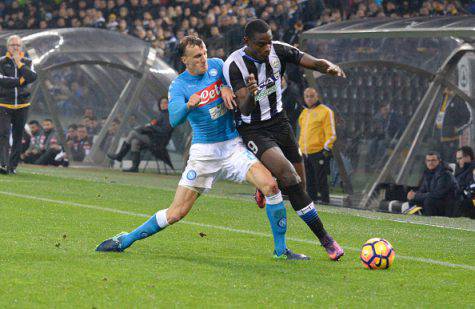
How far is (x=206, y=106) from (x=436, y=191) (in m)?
7.21

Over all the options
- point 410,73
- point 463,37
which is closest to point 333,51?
point 410,73

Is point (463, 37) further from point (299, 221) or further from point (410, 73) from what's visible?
point (299, 221)

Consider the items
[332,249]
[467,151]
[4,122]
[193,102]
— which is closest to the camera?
[193,102]

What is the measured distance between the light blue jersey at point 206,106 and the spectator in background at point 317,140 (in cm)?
780

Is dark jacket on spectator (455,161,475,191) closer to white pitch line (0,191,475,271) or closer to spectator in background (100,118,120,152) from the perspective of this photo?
white pitch line (0,191,475,271)

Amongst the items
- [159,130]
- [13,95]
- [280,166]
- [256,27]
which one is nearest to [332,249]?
[280,166]

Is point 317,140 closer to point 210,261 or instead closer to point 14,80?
point 14,80

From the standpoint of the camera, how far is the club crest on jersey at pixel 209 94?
9.28 meters

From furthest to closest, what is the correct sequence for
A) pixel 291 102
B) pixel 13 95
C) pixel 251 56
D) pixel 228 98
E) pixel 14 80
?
pixel 291 102 < pixel 13 95 < pixel 14 80 < pixel 251 56 < pixel 228 98

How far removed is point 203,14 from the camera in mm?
27609

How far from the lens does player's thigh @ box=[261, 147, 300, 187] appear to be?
30.8 feet

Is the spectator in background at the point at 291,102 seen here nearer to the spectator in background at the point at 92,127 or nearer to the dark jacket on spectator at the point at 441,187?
→ the dark jacket on spectator at the point at 441,187

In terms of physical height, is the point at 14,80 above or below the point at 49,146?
above

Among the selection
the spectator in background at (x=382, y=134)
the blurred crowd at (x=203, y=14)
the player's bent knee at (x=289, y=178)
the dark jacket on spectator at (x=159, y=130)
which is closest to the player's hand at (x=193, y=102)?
the player's bent knee at (x=289, y=178)
